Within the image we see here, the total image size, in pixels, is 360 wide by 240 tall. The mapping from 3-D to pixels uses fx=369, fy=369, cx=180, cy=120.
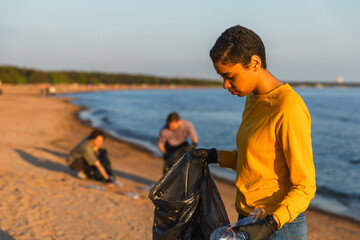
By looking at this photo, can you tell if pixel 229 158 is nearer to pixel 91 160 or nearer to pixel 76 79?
pixel 91 160

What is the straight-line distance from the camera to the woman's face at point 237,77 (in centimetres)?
178

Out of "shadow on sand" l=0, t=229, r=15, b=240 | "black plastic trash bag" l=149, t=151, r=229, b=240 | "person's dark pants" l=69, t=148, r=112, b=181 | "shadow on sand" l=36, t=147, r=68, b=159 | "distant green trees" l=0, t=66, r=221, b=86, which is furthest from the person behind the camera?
"distant green trees" l=0, t=66, r=221, b=86

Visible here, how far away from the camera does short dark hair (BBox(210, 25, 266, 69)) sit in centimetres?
171

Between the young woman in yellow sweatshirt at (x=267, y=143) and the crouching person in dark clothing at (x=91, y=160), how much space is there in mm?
5958

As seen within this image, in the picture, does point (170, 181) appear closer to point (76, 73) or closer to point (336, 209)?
point (336, 209)

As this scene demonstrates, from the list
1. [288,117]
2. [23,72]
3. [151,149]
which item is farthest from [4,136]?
[23,72]

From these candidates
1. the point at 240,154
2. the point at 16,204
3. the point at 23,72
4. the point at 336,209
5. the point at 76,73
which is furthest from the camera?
the point at 76,73

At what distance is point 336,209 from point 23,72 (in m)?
107

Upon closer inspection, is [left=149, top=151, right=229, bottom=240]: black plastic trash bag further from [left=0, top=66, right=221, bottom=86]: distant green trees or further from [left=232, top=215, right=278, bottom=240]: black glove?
[left=0, top=66, right=221, bottom=86]: distant green trees

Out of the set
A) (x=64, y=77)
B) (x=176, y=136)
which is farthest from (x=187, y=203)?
(x=64, y=77)

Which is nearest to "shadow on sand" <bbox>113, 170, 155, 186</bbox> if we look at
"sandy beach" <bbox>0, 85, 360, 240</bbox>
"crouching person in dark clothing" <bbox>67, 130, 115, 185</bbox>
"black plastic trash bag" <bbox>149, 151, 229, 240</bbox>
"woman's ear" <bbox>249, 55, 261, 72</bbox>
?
"sandy beach" <bbox>0, 85, 360, 240</bbox>

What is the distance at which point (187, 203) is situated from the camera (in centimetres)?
218

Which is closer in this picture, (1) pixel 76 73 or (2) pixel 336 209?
(2) pixel 336 209

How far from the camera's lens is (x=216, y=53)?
1.79 metres
